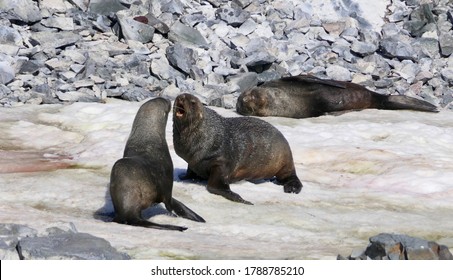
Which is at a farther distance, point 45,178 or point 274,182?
point 274,182

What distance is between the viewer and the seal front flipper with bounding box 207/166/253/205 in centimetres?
1058

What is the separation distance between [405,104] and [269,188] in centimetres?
509

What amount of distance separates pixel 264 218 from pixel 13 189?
2392 millimetres

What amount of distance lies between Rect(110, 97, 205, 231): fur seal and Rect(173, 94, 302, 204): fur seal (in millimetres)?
754

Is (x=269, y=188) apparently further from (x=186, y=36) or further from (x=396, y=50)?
(x=396, y=50)

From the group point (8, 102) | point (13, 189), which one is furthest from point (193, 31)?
point (13, 189)

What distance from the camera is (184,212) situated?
32.1ft

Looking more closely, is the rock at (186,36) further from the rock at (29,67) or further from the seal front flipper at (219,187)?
the seal front flipper at (219,187)

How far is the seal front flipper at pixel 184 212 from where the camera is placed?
972 centimetres

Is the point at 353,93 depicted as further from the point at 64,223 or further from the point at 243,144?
the point at 64,223

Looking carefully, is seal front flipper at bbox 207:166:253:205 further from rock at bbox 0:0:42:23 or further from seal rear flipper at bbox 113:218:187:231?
rock at bbox 0:0:42:23

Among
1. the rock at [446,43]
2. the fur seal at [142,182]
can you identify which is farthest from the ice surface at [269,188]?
the rock at [446,43]

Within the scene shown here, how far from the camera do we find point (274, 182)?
11.9 meters
